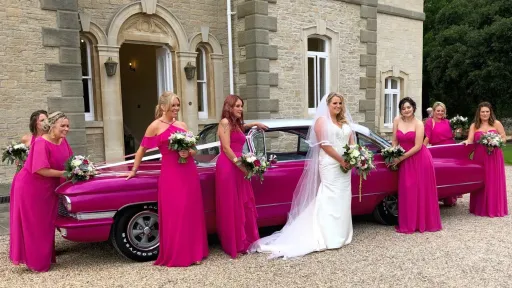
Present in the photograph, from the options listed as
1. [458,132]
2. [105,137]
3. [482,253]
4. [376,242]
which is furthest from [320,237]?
[105,137]

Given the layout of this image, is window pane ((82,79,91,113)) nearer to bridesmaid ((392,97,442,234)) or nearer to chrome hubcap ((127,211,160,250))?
chrome hubcap ((127,211,160,250))

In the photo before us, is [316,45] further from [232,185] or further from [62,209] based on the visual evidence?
[62,209]

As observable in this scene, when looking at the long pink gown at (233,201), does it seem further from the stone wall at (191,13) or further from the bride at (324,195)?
the stone wall at (191,13)

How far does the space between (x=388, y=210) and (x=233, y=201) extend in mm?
2553

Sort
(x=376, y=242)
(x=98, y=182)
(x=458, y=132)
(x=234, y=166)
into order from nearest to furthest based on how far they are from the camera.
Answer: (x=98, y=182) < (x=234, y=166) < (x=376, y=242) < (x=458, y=132)

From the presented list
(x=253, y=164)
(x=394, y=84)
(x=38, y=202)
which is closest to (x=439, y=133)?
(x=253, y=164)

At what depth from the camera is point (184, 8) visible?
Answer: 37.7 feet

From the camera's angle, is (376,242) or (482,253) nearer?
(482,253)

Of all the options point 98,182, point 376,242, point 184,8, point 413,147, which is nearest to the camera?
point 98,182

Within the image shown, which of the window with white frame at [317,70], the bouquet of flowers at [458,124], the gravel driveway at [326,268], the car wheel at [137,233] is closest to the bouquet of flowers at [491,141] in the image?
the bouquet of flowers at [458,124]

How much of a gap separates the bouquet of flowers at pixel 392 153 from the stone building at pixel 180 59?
5994mm

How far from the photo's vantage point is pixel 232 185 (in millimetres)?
4891

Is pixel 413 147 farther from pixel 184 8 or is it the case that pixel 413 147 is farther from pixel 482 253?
pixel 184 8

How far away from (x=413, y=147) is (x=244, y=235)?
2649mm
